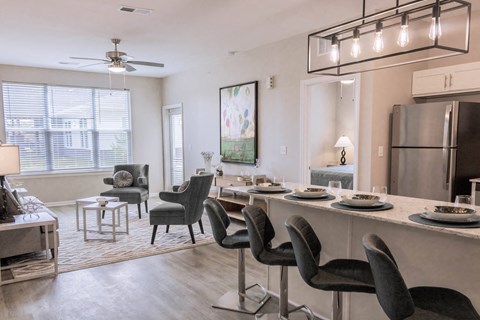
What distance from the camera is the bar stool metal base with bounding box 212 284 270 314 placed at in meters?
2.91

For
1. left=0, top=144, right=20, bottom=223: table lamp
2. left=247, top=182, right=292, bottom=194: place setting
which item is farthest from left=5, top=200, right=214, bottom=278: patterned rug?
left=247, top=182, right=292, bottom=194: place setting

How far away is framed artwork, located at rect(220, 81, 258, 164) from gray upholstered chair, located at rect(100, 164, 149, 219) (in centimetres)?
152

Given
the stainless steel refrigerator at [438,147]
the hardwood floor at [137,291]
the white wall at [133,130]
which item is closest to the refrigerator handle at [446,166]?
the stainless steel refrigerator at [438,147]

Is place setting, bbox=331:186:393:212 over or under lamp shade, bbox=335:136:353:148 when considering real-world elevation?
under

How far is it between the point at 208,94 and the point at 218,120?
0.60 metres

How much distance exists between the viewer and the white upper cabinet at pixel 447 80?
3.88m

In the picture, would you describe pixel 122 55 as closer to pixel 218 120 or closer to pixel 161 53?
pixel 161 53

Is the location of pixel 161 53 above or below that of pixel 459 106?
above

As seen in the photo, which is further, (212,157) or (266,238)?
(212,157)

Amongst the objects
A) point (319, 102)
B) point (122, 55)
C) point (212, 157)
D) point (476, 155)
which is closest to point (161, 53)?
point (122, 55)

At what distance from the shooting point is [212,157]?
6.82 m

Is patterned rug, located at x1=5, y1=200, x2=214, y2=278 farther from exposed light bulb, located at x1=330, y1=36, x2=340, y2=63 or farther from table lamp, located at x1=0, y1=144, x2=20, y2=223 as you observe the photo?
exposed light bulb, located at x1=330, y1=36, x2=340, y2=63

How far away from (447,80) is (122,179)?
527 cm

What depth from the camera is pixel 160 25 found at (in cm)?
441
